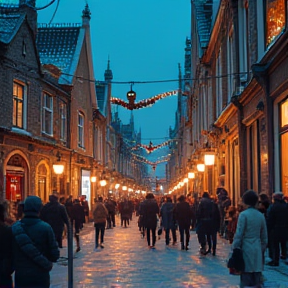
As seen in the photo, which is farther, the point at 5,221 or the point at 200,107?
the point at 200,107

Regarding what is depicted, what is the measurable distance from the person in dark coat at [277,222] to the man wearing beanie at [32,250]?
7.79 meters

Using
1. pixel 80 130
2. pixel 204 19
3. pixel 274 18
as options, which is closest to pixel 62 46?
pixel 80 130

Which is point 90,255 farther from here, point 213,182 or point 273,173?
point 213,182

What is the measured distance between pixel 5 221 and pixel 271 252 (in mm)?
8707

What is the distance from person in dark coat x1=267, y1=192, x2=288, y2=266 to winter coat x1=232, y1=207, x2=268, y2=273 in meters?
5.37

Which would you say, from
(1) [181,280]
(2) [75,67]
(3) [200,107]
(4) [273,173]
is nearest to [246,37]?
(4) [273,173]

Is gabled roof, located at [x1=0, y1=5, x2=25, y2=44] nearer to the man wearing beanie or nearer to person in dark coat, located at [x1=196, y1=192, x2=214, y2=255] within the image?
person in dark coat, located at [x1=196, y1=192, x2=214, y2=255]

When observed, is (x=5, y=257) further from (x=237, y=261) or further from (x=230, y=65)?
(x=230, y=65)

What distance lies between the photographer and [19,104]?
2356 cm

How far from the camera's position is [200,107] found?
4034cm

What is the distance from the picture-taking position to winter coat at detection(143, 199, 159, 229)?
1948 centimetres

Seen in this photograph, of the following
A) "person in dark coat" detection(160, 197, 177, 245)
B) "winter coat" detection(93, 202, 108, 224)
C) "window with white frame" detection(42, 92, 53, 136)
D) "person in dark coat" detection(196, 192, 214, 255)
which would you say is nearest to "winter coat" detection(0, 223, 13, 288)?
"person in dark coat" detection(196, 192, 214, 255)

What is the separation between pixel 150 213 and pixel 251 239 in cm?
1166

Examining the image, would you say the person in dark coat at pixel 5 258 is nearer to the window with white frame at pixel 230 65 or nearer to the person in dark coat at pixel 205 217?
the person in dark coat at pixel 205 217
